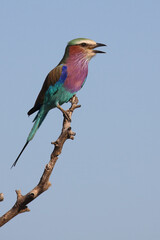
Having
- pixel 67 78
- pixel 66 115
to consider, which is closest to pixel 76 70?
pixel 67 78

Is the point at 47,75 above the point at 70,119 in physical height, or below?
above

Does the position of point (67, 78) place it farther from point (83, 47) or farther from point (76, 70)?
point (83, 47)

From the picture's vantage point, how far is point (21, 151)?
668cm

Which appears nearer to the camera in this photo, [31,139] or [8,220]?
[8,220]

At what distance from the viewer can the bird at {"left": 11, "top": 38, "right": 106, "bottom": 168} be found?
6.88 metres

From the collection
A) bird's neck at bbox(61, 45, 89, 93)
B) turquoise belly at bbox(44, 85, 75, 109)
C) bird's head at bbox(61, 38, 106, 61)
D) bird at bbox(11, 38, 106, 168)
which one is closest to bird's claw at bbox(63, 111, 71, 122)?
bird at bbox(11, 38, 106, 168)

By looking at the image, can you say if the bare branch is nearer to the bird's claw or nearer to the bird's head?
the bird's claw

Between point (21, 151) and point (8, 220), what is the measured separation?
1.04 meters

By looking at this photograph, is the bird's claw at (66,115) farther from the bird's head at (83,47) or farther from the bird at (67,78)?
the bird's head at (83,47)

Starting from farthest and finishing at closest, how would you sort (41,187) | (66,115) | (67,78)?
(67,78)
(66,115)
(41,187)

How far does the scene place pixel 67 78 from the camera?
6863 mm

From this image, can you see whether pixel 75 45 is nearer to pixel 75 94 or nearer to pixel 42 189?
pixel 75 94

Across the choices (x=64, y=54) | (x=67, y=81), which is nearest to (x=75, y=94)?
(x=67, y=81)

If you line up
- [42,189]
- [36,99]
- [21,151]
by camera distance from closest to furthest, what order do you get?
[42,189]
[21,151]
[36,99]
